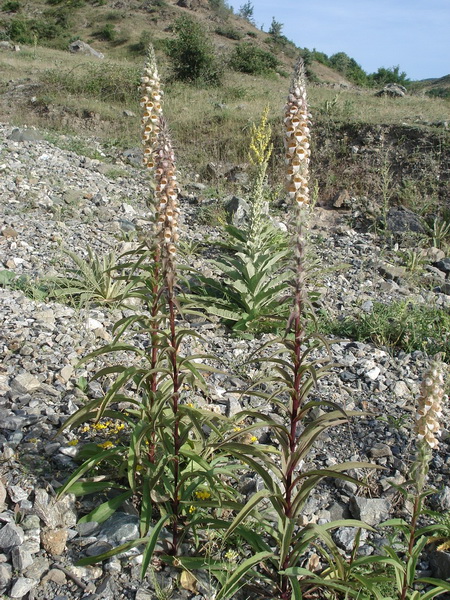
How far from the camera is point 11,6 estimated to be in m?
39.1

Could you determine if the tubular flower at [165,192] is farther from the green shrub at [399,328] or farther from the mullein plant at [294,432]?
the green shrub at [399,328]

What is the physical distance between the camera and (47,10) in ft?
130

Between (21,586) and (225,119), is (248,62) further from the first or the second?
(21,586)

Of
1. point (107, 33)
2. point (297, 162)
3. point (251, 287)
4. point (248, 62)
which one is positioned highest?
point (107, 33)

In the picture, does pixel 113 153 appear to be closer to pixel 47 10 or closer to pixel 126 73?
pixel 126 73

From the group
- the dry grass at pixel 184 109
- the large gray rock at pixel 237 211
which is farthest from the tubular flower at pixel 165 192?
the dry grass at pixel 184 109

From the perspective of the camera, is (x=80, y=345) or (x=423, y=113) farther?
(x=423, y=113)

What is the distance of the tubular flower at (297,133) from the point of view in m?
1.85

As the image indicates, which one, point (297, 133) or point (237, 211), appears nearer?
point (297, 133)

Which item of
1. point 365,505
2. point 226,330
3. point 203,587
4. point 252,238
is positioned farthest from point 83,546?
point 252,238

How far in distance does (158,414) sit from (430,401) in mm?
1140

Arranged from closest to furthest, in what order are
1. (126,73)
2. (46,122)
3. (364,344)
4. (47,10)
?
1. (364,344)
2. (46,122)
3. (126,73)
4. (47,10)

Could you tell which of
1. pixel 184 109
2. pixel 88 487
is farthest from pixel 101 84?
pixel 88 487

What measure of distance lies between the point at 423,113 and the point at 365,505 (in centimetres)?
1030
